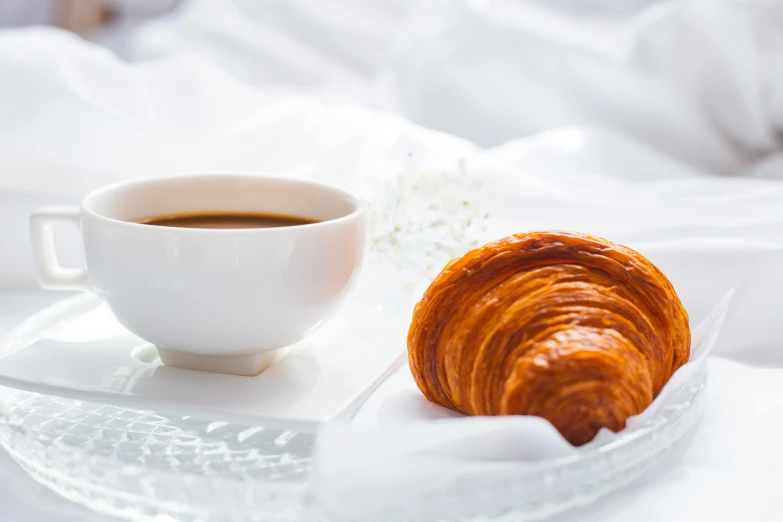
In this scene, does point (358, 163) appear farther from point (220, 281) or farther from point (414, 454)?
point (414, 454)

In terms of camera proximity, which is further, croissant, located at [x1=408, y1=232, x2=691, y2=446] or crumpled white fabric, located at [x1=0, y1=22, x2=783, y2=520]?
crumpled white fabric, located at [x1=0, y1=22, x2=783, y2=520]

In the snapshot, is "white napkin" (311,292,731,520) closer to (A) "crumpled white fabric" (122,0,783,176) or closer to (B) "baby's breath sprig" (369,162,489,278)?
(B) "baby's breath sprig" (369,162,489,278)

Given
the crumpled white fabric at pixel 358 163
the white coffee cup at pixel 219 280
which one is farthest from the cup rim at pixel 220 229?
the crumpled white fabric at pixel 358 163

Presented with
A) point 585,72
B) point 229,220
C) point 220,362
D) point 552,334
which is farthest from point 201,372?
point 585,72

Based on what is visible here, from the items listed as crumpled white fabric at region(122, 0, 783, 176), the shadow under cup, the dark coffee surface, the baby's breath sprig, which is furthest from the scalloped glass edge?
crumpled white fabric at region(122, 0, 783, 176)

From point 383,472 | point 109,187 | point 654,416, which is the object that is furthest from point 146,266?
point 654,416

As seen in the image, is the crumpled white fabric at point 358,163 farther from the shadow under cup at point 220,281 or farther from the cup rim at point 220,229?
the shadow under cup at point 220,281

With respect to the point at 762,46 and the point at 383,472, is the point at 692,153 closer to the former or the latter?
the point at 762,46
